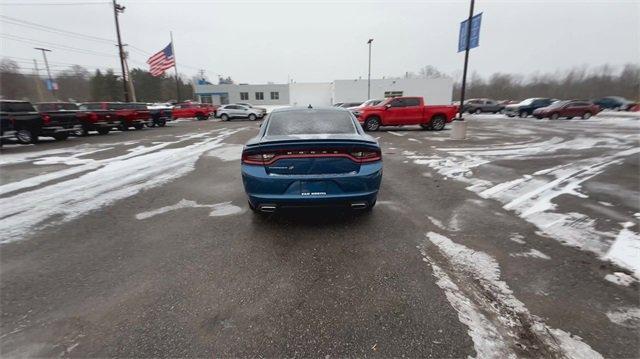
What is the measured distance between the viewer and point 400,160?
8.83 metres

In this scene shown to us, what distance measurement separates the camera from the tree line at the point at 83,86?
2266 inches

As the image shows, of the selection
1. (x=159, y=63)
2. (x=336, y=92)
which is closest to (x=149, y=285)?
(x=159, y=63)

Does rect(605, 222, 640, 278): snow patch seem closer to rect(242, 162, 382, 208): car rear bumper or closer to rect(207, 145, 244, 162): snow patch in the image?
rect(242, 162, 382, 208): car rear bumper

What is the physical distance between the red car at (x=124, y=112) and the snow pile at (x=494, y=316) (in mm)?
19723

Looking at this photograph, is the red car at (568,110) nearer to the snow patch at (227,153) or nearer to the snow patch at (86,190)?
the snow patch at (227,153)

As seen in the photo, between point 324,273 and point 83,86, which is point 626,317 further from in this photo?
point 83,86

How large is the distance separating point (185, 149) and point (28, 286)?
30.5ft

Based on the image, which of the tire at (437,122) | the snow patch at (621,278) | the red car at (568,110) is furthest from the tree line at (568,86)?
the snow patch at (621,278)

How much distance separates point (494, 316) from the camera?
2338mm

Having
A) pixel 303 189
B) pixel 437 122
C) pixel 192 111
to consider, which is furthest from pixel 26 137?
pixel 192 111

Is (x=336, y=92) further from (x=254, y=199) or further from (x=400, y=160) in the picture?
(x=254, y=199)

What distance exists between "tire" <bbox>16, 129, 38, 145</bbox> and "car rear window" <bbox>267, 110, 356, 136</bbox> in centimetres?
1383

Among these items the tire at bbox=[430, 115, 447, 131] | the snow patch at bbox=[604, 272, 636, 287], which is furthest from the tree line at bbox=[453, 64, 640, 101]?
the snow patch at bbox=[604, 272, 636, 287]

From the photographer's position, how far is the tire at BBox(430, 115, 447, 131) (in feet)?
57.2
